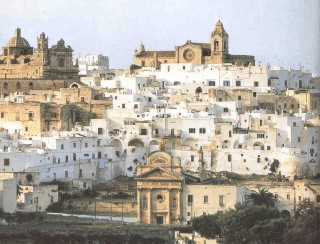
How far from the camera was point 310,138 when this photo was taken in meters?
60.1

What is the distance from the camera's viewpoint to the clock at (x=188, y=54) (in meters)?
72.9

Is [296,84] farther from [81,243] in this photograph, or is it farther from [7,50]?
[81,243]

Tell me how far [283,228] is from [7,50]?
2994 cm

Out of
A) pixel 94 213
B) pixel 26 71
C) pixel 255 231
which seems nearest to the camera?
pixel 255 231

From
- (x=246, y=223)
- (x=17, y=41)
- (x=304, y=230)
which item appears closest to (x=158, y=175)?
(x=246, y=223)

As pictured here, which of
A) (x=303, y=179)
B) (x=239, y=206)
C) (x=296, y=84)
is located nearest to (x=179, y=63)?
(x=296, y=84)

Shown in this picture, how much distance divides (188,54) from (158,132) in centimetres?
1291

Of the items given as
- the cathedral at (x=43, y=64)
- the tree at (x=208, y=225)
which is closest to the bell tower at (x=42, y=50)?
the cathedral at (x=43, y=64)

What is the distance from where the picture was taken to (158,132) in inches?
2398

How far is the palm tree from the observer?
2058 inches

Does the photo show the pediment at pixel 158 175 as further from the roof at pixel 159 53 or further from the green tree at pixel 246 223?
the roof at pixel 159 53

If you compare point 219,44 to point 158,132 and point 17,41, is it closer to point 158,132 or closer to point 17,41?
point 17,41

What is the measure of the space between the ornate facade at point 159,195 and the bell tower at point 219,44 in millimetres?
20524

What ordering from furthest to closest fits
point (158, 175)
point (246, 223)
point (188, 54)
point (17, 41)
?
1. point (17, 41)
2. point (188, 54)
3. point (158, 175)
4. point (246, 223)
